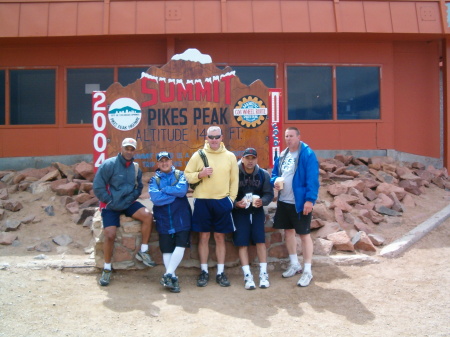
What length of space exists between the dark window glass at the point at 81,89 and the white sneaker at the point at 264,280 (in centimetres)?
699

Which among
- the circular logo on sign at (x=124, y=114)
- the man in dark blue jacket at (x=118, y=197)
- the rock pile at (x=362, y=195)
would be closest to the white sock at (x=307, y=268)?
the rock pile at (x=362, y=195)

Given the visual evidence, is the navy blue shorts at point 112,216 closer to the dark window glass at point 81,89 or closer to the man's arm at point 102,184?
the man's arm at point 102,184

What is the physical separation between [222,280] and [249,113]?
106 inches

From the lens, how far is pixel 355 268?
17.9 ft

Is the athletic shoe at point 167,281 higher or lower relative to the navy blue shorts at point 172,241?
lower

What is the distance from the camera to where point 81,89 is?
10328mm

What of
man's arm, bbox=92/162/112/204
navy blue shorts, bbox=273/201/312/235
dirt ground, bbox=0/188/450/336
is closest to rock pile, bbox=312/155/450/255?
dirt ground, bbox=0/188/450/336

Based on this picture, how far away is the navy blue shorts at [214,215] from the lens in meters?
4.96

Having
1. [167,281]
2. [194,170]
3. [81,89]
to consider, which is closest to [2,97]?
[81,89]

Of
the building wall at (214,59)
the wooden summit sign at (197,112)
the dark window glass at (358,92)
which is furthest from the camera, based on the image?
the dark window glass at (358,92)

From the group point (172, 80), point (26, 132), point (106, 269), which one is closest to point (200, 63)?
point (172, 80)

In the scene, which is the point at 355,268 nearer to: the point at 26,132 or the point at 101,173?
the point at 101,173

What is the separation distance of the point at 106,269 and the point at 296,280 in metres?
2.33

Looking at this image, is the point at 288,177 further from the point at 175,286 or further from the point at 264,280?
the point at 175,286
